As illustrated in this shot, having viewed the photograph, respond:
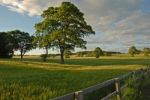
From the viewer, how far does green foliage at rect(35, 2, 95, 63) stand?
201 ft

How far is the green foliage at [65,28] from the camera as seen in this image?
6131cm

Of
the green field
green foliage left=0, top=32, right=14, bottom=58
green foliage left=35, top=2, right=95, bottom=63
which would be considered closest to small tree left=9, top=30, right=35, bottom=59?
green foliage left=0, top=32, right=14, bottom=58

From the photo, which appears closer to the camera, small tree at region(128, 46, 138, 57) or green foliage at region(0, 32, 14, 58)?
green foliage at region(0, 32, 14, 58)

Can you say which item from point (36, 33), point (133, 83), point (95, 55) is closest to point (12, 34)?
point (36, 33)

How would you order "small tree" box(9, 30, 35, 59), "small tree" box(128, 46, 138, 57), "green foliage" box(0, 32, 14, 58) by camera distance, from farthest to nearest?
1. "small tree" box(128, 46, 138, 57)
2. "small tree" box(9, 30, 35, 59)
3. "green foliage" box(0, 32, 14, 58)

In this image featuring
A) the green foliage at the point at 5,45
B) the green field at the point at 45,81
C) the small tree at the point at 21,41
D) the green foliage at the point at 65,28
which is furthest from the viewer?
the small tree at the point at 21,41

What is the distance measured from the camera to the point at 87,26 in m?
63.8

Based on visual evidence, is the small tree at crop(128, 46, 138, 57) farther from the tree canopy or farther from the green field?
the green field

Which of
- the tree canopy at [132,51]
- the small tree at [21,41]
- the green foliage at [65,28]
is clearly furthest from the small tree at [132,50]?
the green foliage at [65,28]

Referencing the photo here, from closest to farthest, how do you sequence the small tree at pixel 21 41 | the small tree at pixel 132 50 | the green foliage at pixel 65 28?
1. the green foliage at pixel 65 28
2. the small tree at pixel 21 41
3. the small tree at pixel 132 50

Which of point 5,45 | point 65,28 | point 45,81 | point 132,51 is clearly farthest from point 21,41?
point 132,51

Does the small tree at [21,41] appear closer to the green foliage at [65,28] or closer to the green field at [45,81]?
the green foliage at [65,28]

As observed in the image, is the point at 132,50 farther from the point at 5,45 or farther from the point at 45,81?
the point at 45,81

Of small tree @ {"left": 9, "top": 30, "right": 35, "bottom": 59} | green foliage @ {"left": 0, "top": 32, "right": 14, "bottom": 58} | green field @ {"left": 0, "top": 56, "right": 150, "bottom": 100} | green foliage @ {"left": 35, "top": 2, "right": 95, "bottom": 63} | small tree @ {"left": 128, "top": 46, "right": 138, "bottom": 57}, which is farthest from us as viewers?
small tree @ {"left": 128, "top": 46, "right": 138, "bottom": 57}
